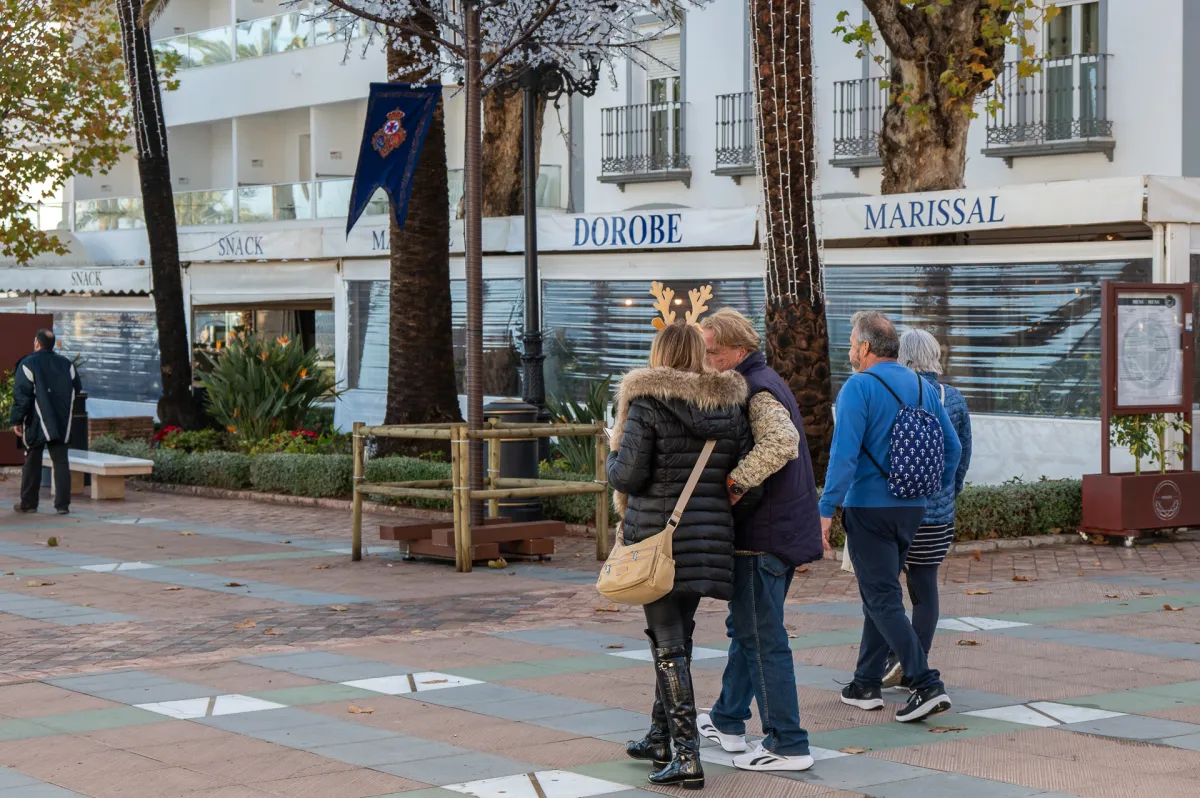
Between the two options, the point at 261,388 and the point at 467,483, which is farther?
the point at 261,388

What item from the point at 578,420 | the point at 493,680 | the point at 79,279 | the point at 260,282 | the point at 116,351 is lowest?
the point at 493,680

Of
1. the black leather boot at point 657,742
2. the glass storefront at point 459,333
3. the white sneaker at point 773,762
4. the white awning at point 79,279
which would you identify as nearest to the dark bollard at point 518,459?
the glass storefront at point 459,333

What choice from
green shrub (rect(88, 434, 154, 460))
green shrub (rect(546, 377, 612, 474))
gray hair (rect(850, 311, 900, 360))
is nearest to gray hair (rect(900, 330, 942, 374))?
gray hair (rect(850, 311, 900, 360))

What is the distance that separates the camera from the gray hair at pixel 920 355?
24.6 feet

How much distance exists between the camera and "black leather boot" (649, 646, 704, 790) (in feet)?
19.6

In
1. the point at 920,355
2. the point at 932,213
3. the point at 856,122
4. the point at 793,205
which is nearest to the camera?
the point at 920,355

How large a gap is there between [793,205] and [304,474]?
6.44 m

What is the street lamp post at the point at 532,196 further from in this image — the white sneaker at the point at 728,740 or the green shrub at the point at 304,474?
the white sneaker at the point at 728,740

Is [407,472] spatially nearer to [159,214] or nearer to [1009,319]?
[1009,319]

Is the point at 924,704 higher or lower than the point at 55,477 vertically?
lower

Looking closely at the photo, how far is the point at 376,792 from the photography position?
5.87 meters

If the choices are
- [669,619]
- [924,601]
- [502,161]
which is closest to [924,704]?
[924,601]

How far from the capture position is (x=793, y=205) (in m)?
13.9

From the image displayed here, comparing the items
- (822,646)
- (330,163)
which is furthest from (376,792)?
(330,163)
